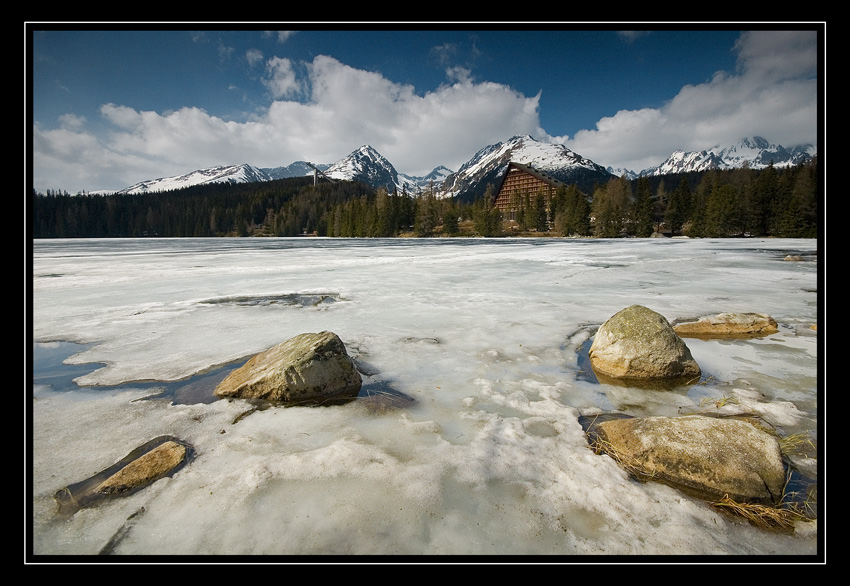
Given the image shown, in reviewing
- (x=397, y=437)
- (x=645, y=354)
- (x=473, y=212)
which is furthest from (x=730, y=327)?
(x=473, y=212)

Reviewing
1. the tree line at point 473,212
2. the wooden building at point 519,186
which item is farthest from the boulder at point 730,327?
the wooden building at point 519,186

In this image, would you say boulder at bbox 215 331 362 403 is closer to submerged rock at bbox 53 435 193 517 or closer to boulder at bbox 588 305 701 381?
submerged rock at bbox 53 435 193 517

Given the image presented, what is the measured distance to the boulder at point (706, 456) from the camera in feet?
7.20

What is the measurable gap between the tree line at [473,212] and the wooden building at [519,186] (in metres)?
2.02

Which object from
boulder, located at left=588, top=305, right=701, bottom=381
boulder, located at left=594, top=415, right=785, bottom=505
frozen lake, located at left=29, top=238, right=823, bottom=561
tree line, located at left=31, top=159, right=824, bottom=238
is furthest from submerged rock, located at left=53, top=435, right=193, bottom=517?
boulder, located at left=588, top=305, right=701, bottom=381

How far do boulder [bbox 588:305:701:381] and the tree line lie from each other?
1.85 metres

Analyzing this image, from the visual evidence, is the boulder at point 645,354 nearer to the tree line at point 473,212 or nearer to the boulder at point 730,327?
the tree line at point 473,212

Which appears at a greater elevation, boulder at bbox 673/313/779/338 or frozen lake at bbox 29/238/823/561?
boulder at bbox 673/313/779/338

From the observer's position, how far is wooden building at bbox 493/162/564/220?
88438 millimetres

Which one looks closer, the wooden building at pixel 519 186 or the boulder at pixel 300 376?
the boulder at pixel 300 376
